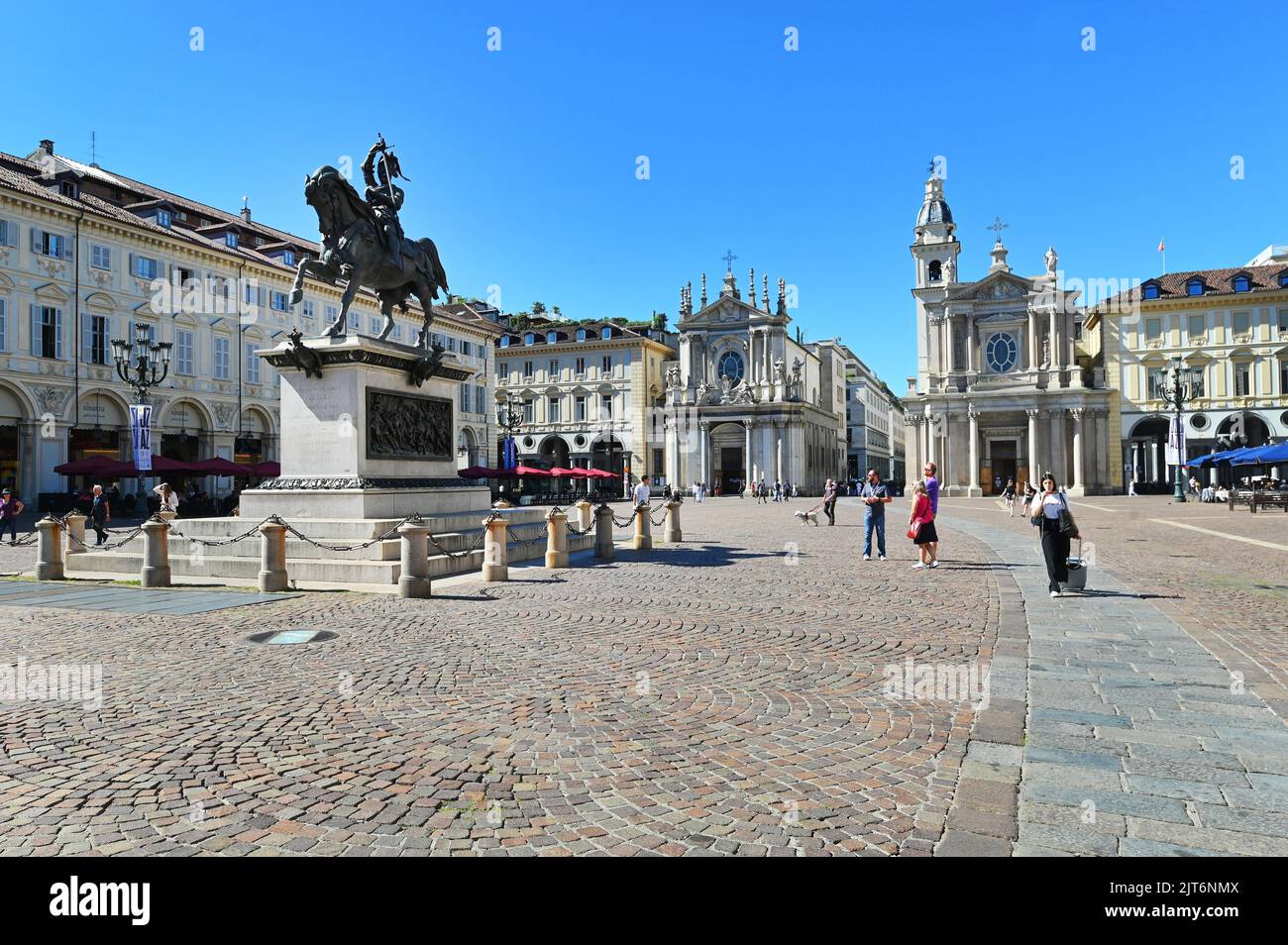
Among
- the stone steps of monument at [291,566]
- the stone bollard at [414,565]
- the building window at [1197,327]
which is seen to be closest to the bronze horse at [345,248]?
the stone steps of monument at [291,566]

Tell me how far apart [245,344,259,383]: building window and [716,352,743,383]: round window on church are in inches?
1716

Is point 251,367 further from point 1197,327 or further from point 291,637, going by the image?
point 1197,327

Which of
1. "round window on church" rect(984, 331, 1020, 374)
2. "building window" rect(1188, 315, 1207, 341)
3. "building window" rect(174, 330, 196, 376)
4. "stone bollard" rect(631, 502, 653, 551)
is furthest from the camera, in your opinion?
"round window on church" rect(984, 331, 1020, 374)

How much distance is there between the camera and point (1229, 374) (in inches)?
2329

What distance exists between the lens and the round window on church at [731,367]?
3083 inches

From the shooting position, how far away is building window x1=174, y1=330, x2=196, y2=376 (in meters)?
40.8

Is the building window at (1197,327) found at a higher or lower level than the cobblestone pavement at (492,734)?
higher

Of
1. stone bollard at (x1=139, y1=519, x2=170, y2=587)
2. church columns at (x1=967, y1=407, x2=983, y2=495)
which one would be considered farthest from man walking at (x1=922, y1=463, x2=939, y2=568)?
church columns at (x1=967, y1=407, x2=983, y2=495)

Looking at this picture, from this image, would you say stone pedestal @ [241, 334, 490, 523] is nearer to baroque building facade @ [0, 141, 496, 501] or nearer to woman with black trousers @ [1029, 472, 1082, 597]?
woman with black trousers @ [1029, 472, 1082, 597]

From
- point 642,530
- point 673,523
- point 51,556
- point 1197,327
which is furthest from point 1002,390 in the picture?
point 51,556

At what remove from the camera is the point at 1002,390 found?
65.1 meters

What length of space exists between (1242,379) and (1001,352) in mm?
16116

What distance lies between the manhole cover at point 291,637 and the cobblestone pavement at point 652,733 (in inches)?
7.2

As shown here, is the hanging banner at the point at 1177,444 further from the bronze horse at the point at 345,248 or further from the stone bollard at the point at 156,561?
the stone bollard at the point at 156,561
